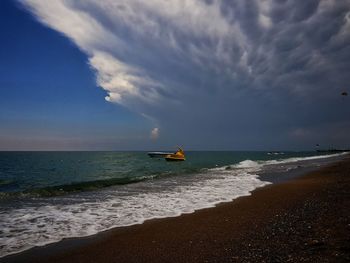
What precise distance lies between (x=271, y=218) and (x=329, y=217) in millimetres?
1755

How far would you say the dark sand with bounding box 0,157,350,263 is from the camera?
5.84m

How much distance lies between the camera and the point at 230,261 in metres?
5.68

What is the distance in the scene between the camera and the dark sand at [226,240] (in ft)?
19.2

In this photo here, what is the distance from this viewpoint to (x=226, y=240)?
7164 mm

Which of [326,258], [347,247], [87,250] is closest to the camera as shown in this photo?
[326,258]

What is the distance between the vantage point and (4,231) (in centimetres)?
905

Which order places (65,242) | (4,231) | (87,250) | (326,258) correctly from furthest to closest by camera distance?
(4,231)
(65,242)
(87,250)
(326,258)

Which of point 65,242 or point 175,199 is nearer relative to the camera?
point 65,242

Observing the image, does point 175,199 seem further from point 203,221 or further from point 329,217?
point 329,217

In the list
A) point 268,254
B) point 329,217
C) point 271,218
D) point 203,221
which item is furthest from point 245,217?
point 268,254

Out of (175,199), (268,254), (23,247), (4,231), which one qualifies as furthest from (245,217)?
(4,231)

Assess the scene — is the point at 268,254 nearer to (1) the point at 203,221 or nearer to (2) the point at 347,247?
(2) the point at 347,247

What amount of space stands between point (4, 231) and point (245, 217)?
8.25 meters

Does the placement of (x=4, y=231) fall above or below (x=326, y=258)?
below
